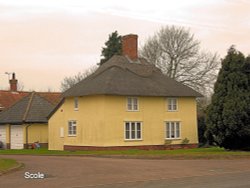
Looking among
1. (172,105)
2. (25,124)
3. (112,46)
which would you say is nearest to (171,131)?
(172,105)

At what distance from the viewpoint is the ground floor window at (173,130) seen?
4503cm

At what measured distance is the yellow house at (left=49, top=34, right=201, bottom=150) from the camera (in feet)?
137

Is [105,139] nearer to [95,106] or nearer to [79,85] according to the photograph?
[95,106]

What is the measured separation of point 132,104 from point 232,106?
Result: 10.3 m

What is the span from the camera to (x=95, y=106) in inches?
1656

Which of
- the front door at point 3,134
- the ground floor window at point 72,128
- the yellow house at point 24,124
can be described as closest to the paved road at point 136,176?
the ground floor window at point 72,128

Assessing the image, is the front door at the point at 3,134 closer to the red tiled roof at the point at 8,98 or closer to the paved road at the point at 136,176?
the red tiled roof at the point at 8,98

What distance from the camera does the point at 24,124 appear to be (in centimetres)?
4950

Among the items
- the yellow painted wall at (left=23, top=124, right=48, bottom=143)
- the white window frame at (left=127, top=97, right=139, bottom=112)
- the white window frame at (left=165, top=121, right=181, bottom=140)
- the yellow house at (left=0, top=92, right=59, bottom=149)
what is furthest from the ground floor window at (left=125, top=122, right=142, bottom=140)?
the yellow painted wall at (left=23, top=124, right=48, bottom=143)

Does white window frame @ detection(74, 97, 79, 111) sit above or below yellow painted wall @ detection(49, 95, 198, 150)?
above

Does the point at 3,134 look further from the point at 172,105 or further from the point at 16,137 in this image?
the point at 172,105

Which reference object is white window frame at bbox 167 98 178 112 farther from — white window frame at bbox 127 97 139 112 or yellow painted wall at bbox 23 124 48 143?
yellow painted wall at bbox 23 124 48 143

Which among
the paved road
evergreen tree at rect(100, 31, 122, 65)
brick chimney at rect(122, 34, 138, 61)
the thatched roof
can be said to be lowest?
the paved road

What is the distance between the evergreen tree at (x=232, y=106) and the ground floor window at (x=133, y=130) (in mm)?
7620
